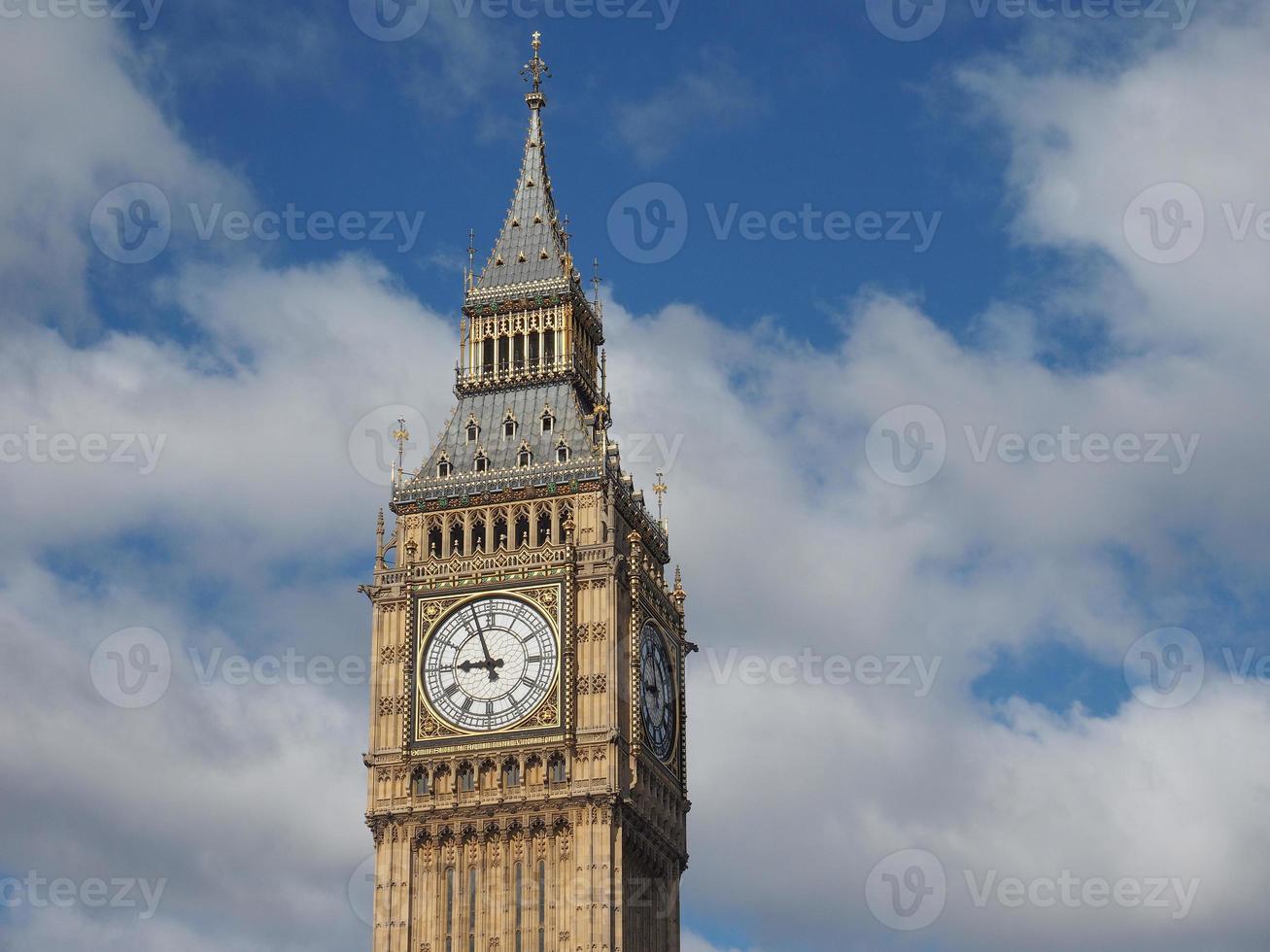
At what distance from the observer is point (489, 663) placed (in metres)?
119

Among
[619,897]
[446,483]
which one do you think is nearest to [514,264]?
[446,483]

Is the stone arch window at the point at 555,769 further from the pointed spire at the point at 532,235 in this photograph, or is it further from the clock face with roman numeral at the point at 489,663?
the pointed spire at the point at 532,235

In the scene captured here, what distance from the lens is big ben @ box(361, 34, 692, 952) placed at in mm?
116000

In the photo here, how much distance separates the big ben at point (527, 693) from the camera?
4567 inches

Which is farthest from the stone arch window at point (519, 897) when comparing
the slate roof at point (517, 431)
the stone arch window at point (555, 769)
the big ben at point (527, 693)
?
the slate roof at point (517, 431)

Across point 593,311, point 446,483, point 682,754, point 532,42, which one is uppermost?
point 532,42

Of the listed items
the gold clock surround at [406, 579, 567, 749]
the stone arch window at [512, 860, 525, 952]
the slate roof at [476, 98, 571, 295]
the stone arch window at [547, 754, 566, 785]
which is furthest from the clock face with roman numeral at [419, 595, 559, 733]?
the slate roof at [476, 98, 571, 295]

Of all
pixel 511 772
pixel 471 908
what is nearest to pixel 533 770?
pixel 511 772

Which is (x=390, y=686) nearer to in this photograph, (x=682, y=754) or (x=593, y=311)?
(x=682, y=754)

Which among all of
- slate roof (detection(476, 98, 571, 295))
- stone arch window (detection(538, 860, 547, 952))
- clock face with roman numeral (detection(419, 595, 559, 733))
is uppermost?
slate roof (detection(476, 98, 571, 295))

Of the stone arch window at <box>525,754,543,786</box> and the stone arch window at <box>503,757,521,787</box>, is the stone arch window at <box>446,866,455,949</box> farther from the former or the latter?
the stone arch window at <box>525,754,543,786</box>

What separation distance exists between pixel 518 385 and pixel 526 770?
811 inches

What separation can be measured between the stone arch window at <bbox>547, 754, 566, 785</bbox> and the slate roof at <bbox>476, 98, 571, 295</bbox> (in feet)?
81.6

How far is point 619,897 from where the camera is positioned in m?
115
